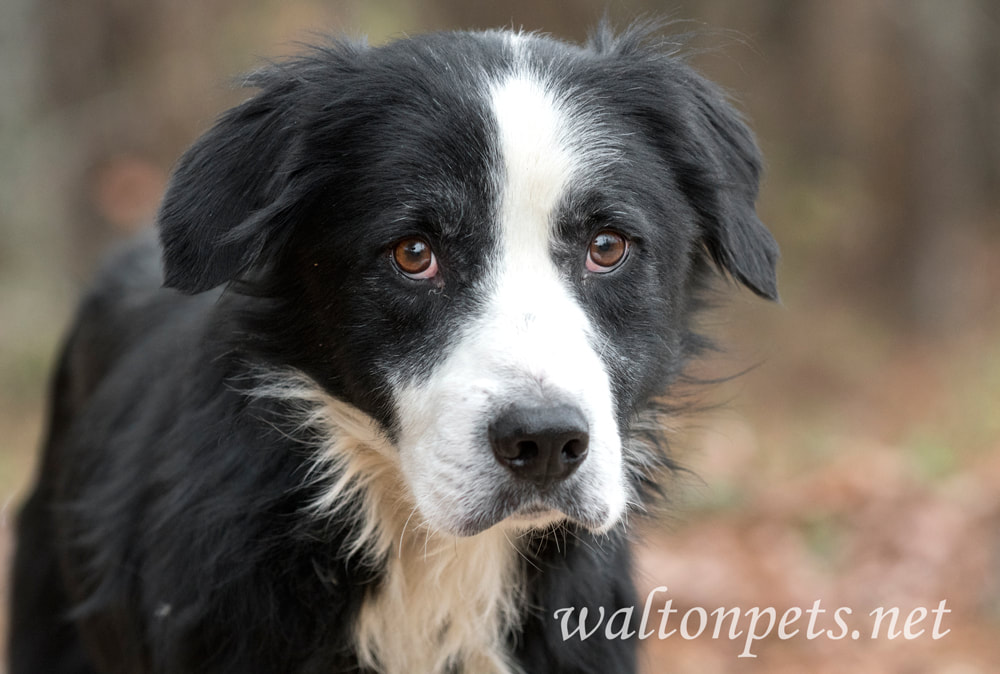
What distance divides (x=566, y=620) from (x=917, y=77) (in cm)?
1111

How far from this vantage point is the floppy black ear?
313 cm

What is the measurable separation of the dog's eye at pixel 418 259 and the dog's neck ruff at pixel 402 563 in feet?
1.48

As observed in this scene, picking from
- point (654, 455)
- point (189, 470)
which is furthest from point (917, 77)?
point (189, 470)

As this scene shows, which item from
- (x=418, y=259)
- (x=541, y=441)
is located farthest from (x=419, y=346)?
(x=541, y=441)

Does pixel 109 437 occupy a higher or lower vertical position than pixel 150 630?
higher

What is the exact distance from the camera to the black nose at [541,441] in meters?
2.70

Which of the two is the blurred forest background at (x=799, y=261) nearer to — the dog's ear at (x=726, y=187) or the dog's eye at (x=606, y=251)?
the dog's ear at (x=726, y=187)

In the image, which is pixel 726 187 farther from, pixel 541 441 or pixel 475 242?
pixel 541 441

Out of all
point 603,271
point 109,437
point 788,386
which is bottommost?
point 788,386

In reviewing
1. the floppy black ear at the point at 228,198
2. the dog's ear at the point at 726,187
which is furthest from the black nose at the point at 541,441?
the dog's ear at the point at 726,187

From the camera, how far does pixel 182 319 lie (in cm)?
397

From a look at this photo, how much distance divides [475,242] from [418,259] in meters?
0.16

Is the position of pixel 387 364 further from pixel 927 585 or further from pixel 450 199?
pixel 927 585

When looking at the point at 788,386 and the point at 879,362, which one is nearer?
the point at 788,386
